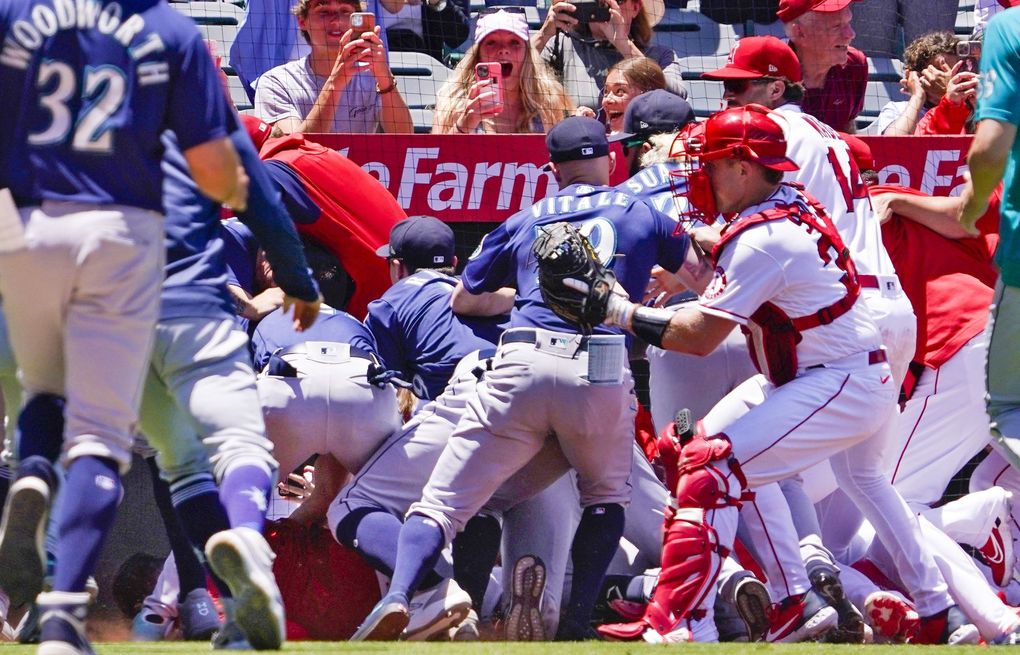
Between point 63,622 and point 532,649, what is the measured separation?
4.39 feet

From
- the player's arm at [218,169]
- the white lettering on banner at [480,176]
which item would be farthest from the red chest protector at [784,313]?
the white lettering on banner at [480,176]

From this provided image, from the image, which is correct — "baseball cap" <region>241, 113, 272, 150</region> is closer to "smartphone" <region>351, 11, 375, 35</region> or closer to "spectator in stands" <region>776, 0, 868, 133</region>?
"smartphone" <region>351, 11, 375, 35</region>

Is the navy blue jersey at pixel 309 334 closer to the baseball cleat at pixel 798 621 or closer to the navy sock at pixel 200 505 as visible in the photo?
the navy sock at pixel 200 505

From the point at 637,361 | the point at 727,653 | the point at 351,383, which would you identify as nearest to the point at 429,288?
the point at 351,383

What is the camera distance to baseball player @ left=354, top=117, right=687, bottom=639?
4.97m

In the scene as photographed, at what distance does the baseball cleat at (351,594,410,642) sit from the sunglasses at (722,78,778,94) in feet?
8.19

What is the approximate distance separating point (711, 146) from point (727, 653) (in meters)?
1.59

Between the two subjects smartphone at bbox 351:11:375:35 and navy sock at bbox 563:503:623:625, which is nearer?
navy sock at bbox 563:503:623:625

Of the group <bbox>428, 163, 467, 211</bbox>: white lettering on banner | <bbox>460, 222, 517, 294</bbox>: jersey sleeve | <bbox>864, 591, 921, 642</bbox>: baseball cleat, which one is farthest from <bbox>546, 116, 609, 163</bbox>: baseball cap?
<bbox>864, 591, 921, 642</bbox>: baseball cleat

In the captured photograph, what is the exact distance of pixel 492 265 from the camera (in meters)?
5.31

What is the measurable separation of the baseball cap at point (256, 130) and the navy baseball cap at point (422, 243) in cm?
82

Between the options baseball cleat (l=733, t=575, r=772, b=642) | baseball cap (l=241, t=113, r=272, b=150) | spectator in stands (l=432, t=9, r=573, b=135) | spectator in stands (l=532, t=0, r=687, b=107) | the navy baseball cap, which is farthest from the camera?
spectator in stands (l=532, t=0, r=687, b=107)

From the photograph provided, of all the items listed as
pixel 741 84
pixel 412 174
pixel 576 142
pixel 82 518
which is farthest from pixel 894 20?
pixel 82 518

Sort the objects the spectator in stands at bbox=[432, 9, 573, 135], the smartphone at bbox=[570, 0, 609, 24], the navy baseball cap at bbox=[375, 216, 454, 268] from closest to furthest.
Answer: the navy baseball cap at bbox=[375, 216, 454, 268] → the spectator in stands at bbox=[432, 9, 573, 135] → the smartphone at bbox=[570, 0, 609, 24]
